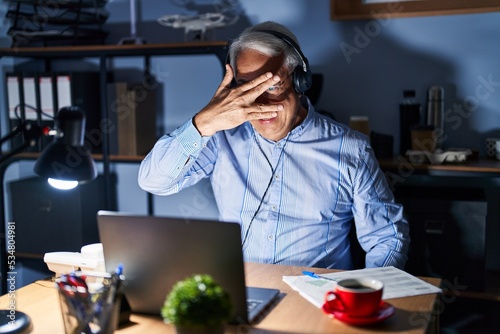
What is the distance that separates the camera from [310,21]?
8.63ft

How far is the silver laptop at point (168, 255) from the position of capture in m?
1.17

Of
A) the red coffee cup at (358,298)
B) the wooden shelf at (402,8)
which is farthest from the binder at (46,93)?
the red coffee cup at (358,298)

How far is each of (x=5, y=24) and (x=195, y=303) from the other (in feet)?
7.90

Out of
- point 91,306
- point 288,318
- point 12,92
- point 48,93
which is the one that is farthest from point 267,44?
point 12,92

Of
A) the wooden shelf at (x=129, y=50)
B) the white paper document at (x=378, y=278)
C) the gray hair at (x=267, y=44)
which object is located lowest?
the white paper document at (x=378, y=278)

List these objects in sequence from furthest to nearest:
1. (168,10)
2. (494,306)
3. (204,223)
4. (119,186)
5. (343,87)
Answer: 1. (119,186)
2. (168,10)
3. (343,87)
4. (494,306)
5. (204,223)

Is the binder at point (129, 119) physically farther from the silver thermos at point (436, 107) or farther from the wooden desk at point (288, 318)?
the wooden desk at point (288, 318)

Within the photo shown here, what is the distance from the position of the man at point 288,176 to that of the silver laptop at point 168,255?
0.58 meters

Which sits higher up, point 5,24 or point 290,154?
point 5,24

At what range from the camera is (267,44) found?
188 centimetres

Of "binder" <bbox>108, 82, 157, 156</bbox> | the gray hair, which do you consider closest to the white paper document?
the gray hair

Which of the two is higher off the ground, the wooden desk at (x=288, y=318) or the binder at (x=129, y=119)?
the binder at (x=129, y=119)

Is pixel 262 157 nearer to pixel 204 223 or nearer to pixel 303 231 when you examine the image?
pixel 303 231

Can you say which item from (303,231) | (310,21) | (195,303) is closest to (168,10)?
(310,21)
